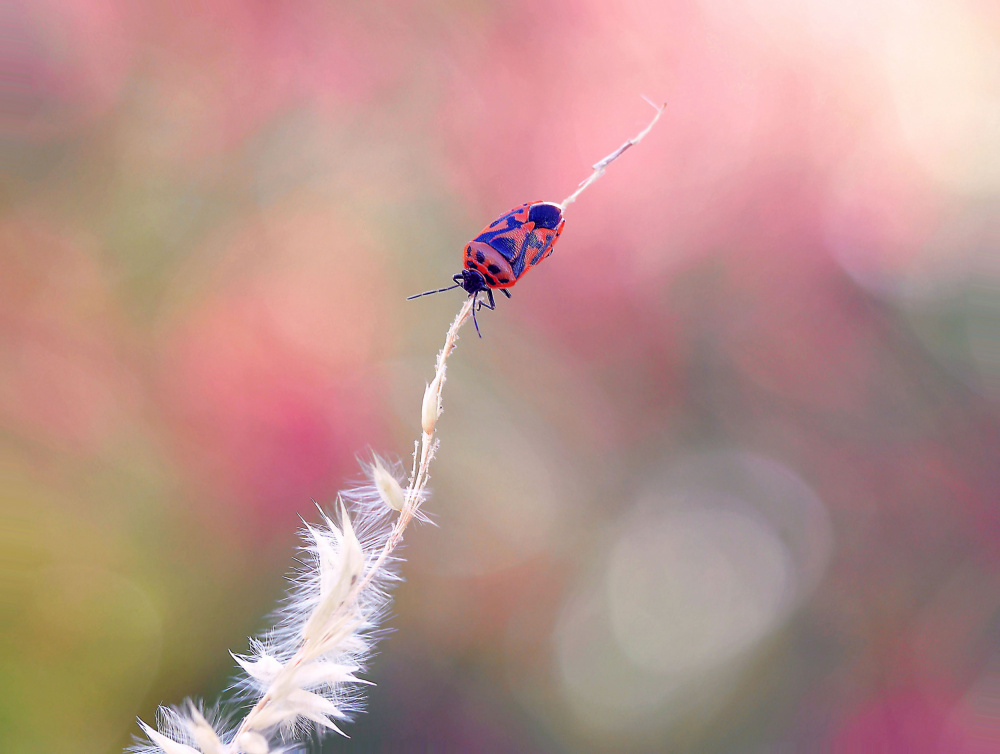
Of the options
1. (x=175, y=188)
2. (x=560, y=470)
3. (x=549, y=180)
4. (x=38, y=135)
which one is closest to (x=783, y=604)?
(x=560, y=470)

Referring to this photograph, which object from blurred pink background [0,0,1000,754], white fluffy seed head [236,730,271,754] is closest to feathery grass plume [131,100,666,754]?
white fluffy seed head [236,730,271,754]

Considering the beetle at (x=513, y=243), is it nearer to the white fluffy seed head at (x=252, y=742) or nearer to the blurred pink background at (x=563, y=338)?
the white fluffy seed head at (x=252, y=742)

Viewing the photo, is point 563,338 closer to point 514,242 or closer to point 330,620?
point 514,242

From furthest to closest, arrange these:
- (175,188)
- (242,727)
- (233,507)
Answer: (175,188)
(233,507)
(242,727)

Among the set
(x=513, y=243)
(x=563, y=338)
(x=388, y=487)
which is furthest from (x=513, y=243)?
(x=563, y=338)

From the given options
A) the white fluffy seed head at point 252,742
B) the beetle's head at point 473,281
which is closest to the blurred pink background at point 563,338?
the beetle's head at point 473,281

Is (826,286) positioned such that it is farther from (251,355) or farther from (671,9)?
(251,355)

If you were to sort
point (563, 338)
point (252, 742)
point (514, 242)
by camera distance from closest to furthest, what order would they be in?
point (252, 742), point (514, 242), point (563, 338)
